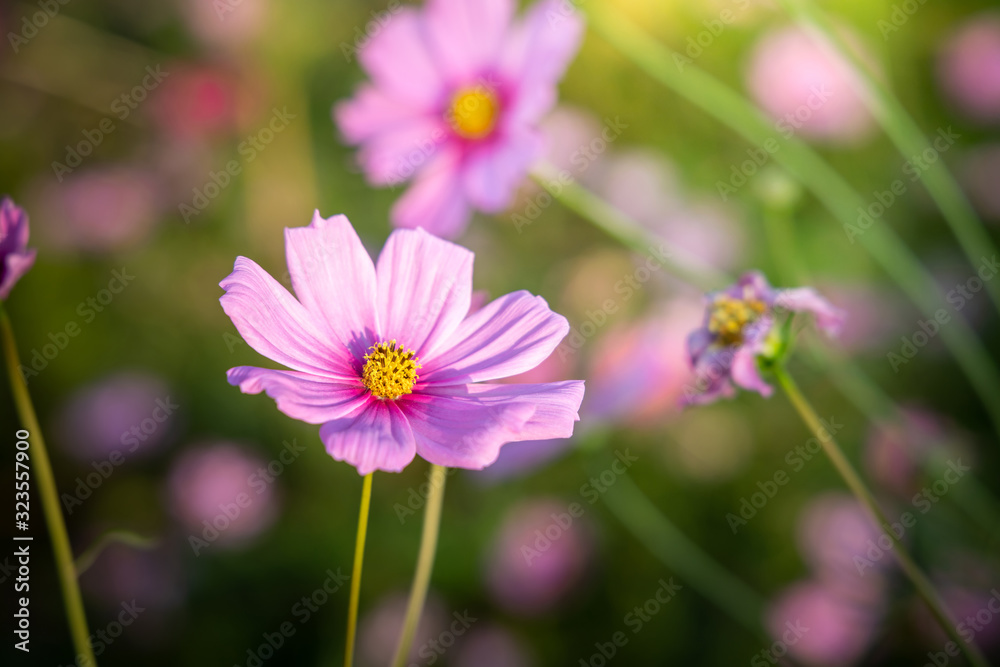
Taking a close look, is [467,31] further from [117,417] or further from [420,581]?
[117,417]

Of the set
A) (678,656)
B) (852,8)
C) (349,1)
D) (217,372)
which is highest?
(349,1)

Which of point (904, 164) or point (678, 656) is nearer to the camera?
point (678, 656)

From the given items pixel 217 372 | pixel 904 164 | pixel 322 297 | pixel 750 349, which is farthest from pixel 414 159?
pixel 904 164

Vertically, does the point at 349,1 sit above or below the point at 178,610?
above

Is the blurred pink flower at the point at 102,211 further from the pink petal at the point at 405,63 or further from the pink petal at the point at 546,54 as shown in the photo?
the pink petal at the point at 546,54

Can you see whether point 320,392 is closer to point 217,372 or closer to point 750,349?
point 750,349

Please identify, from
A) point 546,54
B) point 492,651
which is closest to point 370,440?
point 546,54

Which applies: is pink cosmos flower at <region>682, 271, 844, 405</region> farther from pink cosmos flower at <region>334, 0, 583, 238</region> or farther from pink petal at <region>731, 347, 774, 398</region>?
pink cosmos flower at <region>334, 0, 583, 238</region>

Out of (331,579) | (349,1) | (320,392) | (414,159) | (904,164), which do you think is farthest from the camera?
(349,1)
